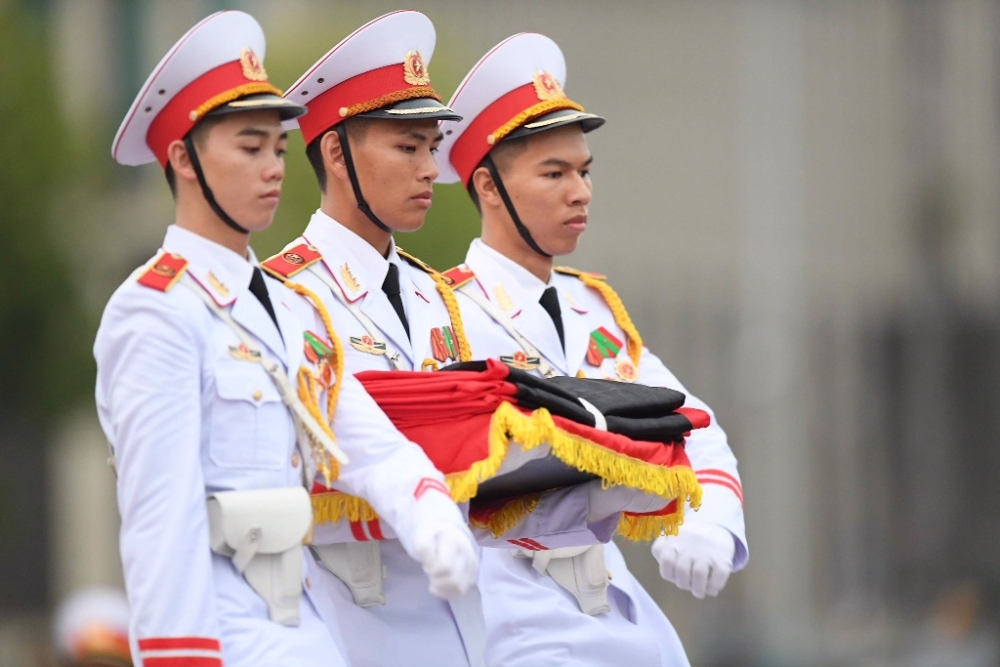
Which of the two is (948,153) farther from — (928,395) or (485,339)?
(485,339)

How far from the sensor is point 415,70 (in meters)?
6.34

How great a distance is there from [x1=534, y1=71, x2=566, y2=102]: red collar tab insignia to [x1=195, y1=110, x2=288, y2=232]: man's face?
5.89 ft

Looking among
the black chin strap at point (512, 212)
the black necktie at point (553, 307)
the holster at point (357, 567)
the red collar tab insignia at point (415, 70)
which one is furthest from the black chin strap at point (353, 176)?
the holster at point (357, 567)

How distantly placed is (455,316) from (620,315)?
Result: 3.04 ft

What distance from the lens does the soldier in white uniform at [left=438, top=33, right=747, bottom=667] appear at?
664cm

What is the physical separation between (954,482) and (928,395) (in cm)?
124

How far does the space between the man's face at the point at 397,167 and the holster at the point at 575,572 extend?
124cm

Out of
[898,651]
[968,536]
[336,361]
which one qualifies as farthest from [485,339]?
[968,536]

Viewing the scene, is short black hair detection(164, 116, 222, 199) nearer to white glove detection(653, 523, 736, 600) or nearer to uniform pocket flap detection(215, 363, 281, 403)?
uniform pocket flap detection(215, 363, 281, 403)

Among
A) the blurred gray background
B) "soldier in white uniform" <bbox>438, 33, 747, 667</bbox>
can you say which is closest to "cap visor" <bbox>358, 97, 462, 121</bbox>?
"soldier in white uniform" <bbox>438, 33, 747, 667</bbox>

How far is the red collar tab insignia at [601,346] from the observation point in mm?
7062

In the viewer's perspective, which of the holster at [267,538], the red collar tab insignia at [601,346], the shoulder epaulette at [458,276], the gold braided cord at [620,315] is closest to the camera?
the holster at [267,538]

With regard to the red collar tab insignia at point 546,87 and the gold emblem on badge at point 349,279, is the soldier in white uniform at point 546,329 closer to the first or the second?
the red collar tab insignia at point 546,87

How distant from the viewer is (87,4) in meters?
23.9
